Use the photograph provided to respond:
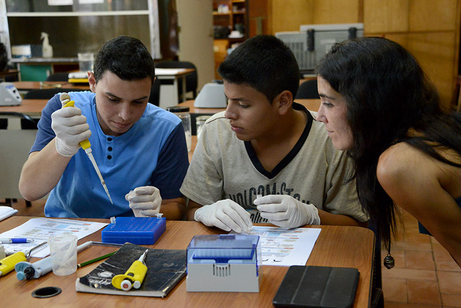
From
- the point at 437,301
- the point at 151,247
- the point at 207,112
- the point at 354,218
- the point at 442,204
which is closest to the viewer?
the point at 442,204

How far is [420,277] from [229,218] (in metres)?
1.60

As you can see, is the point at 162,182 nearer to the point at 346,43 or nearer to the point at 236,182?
the point at 236,182

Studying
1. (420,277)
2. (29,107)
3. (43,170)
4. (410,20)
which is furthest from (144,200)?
(410,20)

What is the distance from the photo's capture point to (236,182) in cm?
157

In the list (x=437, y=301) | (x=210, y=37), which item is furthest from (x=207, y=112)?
(x=210, y=37)

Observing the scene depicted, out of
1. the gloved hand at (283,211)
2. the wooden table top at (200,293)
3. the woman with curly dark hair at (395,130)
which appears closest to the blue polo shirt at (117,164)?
the wooden table top at (200,293)

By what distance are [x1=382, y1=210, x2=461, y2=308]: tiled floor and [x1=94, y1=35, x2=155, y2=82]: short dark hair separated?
4.06 feet

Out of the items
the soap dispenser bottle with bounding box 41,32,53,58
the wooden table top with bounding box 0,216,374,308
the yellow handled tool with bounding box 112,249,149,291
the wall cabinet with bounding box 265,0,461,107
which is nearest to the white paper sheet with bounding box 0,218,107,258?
the wooden table top with bounding box 0,216,374,308

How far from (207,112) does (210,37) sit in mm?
5789

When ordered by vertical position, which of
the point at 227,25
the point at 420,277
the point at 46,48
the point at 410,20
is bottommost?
the point at 420,277

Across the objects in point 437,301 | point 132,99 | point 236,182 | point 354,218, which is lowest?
point 437,301

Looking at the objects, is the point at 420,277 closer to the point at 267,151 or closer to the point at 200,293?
the point at 267,151

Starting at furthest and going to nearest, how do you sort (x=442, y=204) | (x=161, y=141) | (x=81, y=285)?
(x=161, y=141)
(x=442, y=204)
(x=81, y=285)

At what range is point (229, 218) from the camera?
126 centimetres
